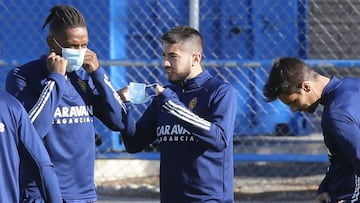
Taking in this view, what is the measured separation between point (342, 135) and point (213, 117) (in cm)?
70

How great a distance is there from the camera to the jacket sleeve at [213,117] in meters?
4.66

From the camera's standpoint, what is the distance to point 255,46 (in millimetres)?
9195

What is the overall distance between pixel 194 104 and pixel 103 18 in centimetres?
420

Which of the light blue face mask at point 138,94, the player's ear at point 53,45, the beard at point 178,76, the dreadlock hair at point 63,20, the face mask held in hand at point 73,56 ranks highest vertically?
the dreadlock hair at point 63,20

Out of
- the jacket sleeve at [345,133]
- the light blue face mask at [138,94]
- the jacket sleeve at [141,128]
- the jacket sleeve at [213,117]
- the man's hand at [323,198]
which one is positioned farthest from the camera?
the jacket sleeve at [141,128]

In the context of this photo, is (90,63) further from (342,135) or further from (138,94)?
(342,135)

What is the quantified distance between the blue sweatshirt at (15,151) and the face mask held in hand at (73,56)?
976 mm

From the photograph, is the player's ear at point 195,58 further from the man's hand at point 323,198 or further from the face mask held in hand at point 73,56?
the man's hand at point 323,198

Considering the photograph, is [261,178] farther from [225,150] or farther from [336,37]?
[225,150]

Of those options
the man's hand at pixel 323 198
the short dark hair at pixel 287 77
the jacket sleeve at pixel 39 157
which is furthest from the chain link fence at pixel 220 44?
the jacket sleeve at pixel 39 157

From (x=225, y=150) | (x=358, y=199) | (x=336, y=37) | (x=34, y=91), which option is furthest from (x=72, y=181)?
(x=336, y=37)

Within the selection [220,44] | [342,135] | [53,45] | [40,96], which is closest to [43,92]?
[40,96]

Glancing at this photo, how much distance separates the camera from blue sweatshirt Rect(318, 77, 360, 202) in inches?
176

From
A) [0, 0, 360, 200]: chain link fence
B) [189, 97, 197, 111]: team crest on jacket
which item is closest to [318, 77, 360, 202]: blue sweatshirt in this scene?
[189, 97, 197, 111]: team crest on jacket
